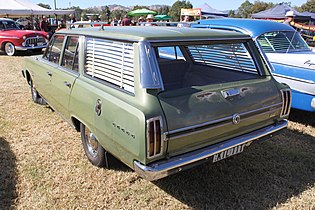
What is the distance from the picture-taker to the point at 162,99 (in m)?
2.46

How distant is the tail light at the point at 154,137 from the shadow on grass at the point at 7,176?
157cm

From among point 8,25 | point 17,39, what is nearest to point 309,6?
point 8,25

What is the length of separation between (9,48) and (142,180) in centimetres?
1163

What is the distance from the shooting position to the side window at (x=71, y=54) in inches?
138

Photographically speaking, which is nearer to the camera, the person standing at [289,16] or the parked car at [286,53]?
the parked car at [286,53]

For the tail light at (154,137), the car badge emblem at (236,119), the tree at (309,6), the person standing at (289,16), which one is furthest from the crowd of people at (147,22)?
the tree at (309,6)

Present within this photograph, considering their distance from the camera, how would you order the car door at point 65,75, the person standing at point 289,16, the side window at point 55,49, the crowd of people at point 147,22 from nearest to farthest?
1. the car door at point 65,75
2. the side window at point 55,49
3. the crowd of people at point 147,22
4. the person standing at point 289,16

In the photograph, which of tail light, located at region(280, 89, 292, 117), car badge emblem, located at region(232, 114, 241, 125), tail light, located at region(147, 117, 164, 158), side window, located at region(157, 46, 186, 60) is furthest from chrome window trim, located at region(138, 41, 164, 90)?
tail light, located at region(280, 89, 292, 117)

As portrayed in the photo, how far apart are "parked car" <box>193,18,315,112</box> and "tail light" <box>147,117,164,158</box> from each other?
2.41 metres

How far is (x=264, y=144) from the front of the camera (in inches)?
165

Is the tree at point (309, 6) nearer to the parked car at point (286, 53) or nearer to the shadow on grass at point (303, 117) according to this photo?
the parked car at point (286, 53)

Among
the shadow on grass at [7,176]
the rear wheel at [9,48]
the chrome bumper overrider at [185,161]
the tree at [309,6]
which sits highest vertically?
the tree at [309,6]

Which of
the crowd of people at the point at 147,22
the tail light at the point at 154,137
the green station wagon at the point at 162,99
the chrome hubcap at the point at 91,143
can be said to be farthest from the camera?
the crowd of people at the point at 147,22

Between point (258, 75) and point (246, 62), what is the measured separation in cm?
24
